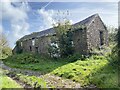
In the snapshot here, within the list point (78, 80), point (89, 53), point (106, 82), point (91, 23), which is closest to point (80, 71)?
point (78, 80)

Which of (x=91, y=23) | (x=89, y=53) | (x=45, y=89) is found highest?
(x=91, y=23)

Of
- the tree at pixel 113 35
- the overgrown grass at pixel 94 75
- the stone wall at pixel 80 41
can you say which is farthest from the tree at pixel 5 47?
the overgrown grass at pixel 94 75

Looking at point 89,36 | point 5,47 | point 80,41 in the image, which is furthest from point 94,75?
point 5,47

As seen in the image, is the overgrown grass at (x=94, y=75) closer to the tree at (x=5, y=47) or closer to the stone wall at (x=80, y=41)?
the stone wall at (x=80, y=41)

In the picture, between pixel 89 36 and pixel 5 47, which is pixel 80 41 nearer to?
pixel 89 36

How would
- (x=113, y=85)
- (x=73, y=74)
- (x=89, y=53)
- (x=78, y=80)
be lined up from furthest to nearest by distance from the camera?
(x=89, y=53) → (x=73, y=74) → (x=78, y=80) → (x=113, y=85)

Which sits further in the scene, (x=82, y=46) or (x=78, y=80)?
(x=82, y=46)

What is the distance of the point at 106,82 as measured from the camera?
1820cm

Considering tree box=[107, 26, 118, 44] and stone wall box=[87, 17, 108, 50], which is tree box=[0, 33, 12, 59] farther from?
stone wall box=[87, 17, 108, 50]

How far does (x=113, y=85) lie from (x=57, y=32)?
22.0 metres

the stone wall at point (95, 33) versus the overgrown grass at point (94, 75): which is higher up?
the stone wall at point (95, 33)

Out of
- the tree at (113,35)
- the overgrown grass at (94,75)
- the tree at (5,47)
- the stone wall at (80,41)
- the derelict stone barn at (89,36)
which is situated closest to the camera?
the overgrown grass at (94,75)

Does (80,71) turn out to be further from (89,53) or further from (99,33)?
(99,33)

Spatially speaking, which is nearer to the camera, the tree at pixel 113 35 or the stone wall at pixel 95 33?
the tree at pixel 113 35
